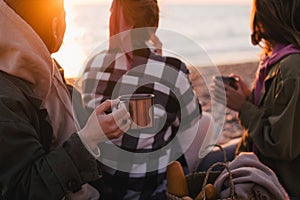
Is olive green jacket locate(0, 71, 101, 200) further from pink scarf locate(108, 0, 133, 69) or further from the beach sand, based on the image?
the beach sand

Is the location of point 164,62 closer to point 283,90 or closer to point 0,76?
point 283,90

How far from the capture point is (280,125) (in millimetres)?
2613

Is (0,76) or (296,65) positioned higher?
(0,76)

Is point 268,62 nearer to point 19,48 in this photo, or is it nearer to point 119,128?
point 119,128

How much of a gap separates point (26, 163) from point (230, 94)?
164 centimetres

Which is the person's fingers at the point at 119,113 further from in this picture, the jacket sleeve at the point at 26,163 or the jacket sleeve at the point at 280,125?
the jacket sleeve at the point at 280,125

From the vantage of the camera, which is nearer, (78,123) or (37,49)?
(37,49)

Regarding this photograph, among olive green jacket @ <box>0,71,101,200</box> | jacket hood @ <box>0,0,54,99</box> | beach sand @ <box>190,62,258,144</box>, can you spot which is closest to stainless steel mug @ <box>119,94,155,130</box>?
olive green jacket @ <box>0,71,101,200</box>

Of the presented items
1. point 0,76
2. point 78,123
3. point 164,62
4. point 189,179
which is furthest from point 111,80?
point 0,76

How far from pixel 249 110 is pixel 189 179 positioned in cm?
77

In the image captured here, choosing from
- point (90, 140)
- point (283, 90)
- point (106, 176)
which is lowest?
point (106, 176)

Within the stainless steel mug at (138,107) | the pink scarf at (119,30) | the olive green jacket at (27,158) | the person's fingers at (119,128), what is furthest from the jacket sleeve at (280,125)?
the olive green jacket at (27,158)

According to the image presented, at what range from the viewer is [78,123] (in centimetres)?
211

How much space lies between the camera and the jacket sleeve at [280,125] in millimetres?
2566
